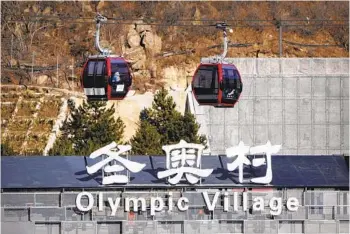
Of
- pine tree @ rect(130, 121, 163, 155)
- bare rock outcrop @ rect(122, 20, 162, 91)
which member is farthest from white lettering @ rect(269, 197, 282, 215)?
bare rock outcrop @ rect(122, 20, 162, 91)

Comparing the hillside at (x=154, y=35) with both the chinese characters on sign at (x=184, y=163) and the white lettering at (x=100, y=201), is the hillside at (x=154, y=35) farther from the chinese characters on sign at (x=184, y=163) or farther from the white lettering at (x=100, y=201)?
the white lettering at (x=100, y=201)

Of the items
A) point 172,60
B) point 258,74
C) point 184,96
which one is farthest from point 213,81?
point 172,60

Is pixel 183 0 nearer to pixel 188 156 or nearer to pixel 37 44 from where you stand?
pixel 37 44

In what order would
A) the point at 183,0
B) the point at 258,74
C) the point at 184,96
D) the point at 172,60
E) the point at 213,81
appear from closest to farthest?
the point at 213,81 → the point at 258,74 → the point at 184,96 → the point at 172,60 → the point at 183,0

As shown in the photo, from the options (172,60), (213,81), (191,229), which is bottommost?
(191,229)

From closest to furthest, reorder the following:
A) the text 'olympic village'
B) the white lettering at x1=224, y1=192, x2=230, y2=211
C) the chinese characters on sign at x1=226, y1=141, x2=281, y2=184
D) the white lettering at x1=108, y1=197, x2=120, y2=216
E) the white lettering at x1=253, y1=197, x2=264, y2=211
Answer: the text 'olympic village'
the white lettering at x1=108, y1=197, x2=120, y2=216
the white lettering at x1=224, y1=192, x2=230, y2=211
the white lettering at x1=253, y1=197, x2=264, y2=211
the chinese characters on sign at x1=226, y1=141, x2=281, y2=184

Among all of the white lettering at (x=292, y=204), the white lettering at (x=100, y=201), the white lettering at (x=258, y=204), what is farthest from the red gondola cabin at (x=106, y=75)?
the white lettering at (x=292, y=204)

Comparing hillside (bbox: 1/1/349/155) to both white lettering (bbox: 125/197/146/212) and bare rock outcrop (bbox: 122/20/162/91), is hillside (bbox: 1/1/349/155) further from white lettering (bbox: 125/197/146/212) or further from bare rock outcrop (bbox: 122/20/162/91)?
white lettering (bbox: 125/197/146/212)
